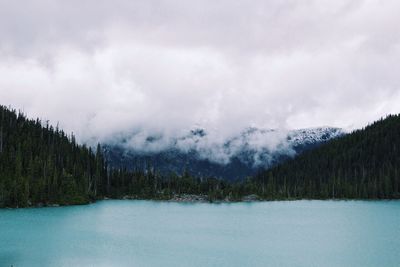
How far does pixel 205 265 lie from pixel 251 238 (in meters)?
28.2

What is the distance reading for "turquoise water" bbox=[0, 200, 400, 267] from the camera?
7219cm

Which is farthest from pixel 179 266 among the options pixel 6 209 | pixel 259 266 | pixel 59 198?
pixel 59 198

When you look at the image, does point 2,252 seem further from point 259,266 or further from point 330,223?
point 330,223

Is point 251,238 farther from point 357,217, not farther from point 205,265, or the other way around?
point 357,217

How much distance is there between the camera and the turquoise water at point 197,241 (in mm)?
72188

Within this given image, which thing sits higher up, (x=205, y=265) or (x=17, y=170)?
(x=17, y=170)

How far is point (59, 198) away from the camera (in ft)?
609

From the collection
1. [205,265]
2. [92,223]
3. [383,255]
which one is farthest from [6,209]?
[383,255]

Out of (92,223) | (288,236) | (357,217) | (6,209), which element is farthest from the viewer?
(6,209)

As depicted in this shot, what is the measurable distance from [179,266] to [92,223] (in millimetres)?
54536

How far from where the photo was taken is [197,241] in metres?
92.4

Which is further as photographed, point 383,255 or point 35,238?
point 35,238

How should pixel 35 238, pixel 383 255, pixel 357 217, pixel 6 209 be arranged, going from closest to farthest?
pixel 383 255 < pixel 35 238 < pixel 357 217 < pixel 6 209

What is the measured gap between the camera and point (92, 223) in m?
118
